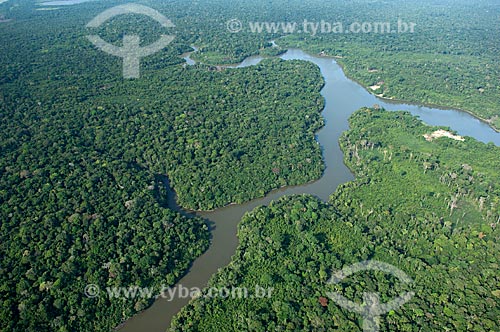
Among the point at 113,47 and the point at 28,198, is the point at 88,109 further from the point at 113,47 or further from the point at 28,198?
the point at 113,47

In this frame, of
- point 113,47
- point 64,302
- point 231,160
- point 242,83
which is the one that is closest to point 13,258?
point 64,302

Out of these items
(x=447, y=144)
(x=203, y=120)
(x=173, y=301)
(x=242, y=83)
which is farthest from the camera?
(x=242, y=83)

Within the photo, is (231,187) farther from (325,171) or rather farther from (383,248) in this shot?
(383,248)

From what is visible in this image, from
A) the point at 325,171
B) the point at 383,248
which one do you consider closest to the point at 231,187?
the point at 325,171

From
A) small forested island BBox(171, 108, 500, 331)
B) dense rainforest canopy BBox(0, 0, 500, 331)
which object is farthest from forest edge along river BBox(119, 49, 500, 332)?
small forested island BBox(171, 108, 500, 331)

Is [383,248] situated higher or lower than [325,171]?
lower

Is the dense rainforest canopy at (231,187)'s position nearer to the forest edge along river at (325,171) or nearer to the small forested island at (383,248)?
the small forested island at (383,248)
